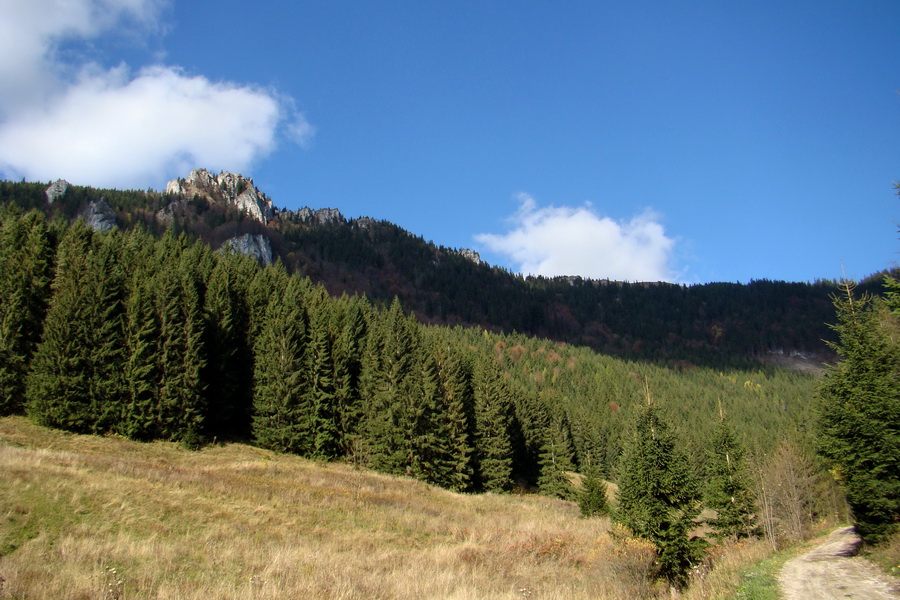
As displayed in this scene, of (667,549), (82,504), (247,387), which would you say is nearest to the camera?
(82,504)

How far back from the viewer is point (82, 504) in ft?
49.9

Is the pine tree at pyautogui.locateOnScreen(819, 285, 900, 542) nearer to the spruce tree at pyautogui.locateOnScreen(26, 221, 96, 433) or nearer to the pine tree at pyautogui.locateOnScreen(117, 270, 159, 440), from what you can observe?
the pine tree at pyautogui.locateOnScreen(117, 270, 159, 440)

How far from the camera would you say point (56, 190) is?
562ft

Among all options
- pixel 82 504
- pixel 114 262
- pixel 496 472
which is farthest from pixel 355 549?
pixel 114 262

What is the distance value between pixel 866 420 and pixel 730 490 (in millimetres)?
13680

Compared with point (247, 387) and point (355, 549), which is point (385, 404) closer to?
point (247, 387)

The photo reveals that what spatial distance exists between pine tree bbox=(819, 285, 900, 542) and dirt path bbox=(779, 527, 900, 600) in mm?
2203

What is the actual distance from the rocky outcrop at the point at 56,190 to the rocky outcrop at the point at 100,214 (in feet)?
38.1

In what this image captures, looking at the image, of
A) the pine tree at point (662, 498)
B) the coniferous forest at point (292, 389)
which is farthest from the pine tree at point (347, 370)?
the pine tree at point (662, 498)

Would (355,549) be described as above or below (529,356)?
below

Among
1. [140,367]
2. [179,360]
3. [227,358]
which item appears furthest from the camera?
[227,358]

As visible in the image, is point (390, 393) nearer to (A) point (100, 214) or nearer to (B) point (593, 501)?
(B) point (593, 501)

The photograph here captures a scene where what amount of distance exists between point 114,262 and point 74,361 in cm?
1041

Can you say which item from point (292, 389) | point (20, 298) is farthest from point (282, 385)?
point (20, 298)
